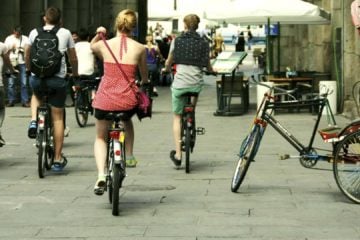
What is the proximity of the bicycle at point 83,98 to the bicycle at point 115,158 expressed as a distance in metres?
8.58

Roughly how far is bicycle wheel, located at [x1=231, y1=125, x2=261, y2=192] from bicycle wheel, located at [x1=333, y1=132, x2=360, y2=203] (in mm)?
912

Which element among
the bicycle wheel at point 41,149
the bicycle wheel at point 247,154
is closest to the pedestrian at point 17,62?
the bicycle wheel at point 41,149

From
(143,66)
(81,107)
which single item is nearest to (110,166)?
(143,66)

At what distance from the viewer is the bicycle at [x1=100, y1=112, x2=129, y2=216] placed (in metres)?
8.17

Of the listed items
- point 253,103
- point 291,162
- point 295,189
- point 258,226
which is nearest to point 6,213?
point 258,226

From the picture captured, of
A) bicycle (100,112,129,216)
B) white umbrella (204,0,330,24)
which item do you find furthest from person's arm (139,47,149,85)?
white umbrella (204,0,330,24)

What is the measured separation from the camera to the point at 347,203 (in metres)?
8.89

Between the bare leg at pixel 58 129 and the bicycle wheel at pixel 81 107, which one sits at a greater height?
the bare leg at pixel 58 129

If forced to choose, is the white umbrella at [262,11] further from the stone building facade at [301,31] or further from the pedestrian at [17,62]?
the pedestrian at [17,62]

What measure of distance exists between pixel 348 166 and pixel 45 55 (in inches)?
150

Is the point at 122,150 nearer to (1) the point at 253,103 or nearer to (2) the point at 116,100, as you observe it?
(2) the point at 116,100

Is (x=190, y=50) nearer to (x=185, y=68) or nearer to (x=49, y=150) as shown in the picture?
(x=185, y=68)

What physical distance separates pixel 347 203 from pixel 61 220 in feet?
8.72

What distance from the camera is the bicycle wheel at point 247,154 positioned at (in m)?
9.45
